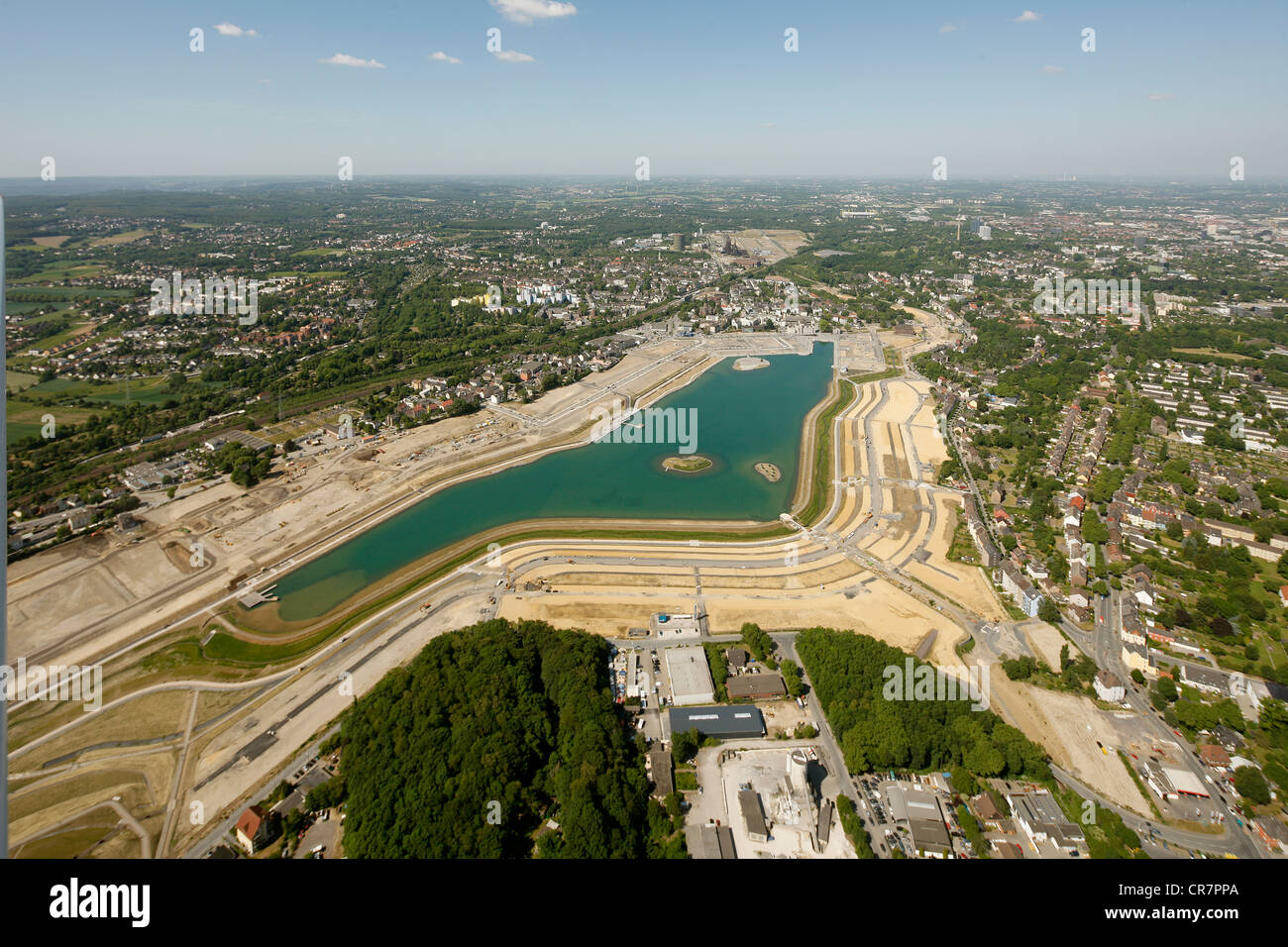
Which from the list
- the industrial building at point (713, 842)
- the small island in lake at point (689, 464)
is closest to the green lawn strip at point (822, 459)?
the small island in lake at point (689, 464)

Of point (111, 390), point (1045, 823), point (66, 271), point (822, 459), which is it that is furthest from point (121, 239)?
point (1045, 823)

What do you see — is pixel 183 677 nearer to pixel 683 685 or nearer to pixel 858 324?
pixel 683 685

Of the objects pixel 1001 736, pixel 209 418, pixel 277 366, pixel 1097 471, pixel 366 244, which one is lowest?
pixel 1001 736

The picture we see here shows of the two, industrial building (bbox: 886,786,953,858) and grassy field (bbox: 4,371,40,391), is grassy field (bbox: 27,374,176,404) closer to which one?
grassy field (bbox: 4,371,40,391)

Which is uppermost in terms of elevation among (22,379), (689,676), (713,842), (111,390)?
(22,379)

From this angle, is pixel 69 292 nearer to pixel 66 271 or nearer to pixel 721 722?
pixel 66 271

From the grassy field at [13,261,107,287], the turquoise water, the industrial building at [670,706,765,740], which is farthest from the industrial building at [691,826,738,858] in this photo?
the grassy field at [13,261,107,287]

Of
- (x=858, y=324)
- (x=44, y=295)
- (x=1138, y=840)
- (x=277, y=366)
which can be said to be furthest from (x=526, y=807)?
(x=44, y=295)
